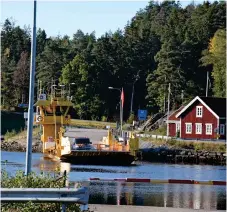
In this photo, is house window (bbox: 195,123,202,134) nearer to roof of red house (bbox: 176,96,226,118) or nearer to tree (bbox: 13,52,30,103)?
roof of red house (bbox: 176,96,226,118)

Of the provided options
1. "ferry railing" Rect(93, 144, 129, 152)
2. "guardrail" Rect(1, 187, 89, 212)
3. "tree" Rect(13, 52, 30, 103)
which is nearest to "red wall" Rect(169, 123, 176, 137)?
"ferry railing" Rect(93, 144, 129, 152)

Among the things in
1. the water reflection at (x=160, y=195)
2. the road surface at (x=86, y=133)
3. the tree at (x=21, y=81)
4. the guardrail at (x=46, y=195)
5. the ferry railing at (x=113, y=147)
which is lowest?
the water reflection at (x=160, y=195)

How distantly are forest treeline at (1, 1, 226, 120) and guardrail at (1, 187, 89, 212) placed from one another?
83.5 meters

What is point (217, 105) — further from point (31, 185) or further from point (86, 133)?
point (31, 185)

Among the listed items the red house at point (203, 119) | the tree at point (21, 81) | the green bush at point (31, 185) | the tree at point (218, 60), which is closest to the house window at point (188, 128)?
the red house at point (203, 119)

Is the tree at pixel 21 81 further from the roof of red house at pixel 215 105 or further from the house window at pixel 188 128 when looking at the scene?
the roof of red house at pixel 215 105

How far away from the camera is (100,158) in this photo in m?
55.0

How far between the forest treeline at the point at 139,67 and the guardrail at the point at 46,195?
8346 centimetres

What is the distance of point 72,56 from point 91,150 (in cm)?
6270

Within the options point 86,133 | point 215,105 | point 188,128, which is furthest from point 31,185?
point 86,133

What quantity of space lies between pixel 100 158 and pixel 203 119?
2438 cm

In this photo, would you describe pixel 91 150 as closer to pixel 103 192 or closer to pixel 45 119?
pixel 45 119

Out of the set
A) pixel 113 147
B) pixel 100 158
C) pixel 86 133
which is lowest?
pixel 100 158

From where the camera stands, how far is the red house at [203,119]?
7644 cm
